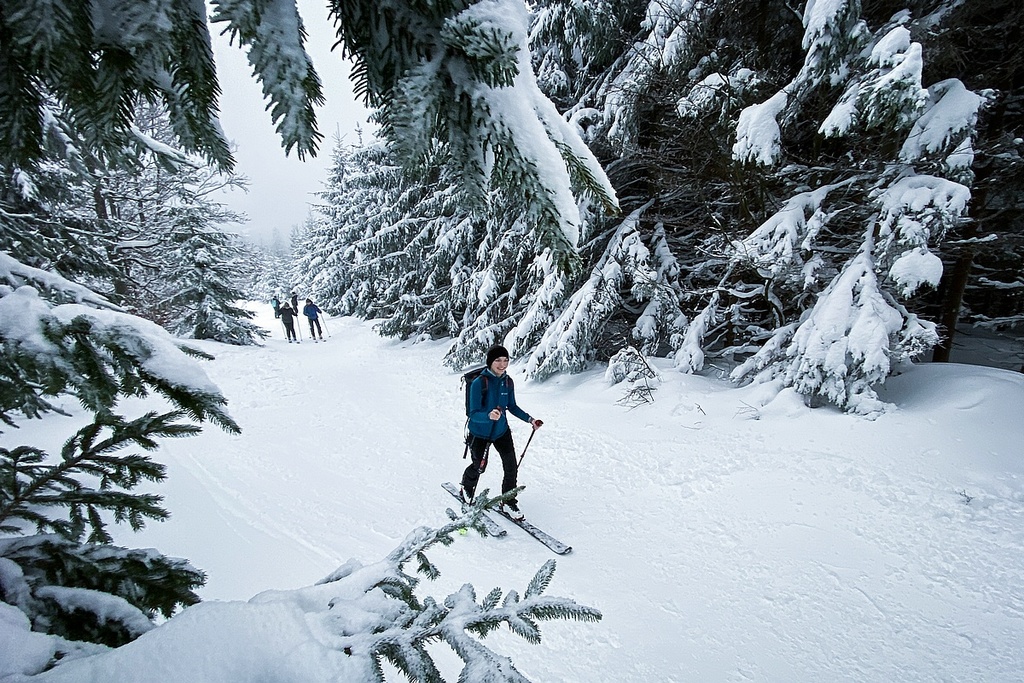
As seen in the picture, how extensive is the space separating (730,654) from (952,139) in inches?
250

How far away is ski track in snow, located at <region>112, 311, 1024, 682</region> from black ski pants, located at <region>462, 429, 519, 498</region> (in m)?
0.54

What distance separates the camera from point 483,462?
A: 5.29m

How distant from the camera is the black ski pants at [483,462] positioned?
5.27 metres

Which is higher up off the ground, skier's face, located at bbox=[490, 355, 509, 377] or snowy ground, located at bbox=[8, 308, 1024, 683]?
skier's face, located at bbox=[490, 355, 509, 377]

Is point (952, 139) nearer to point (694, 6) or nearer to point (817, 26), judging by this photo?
point (817, 26)

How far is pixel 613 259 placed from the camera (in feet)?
29.3

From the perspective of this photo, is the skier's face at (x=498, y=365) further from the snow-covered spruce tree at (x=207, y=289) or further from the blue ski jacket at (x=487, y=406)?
the snow-covered spruce tree at (x=207, y=289)

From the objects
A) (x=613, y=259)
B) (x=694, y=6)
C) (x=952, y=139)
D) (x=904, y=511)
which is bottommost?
(x=904, y=511)

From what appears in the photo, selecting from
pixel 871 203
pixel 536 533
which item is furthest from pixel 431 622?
pixel 871 203

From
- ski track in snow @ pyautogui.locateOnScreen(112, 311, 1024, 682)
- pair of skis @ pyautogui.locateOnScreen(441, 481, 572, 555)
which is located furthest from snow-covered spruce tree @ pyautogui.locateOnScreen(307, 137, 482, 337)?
pair of skis @ pyautogui.locateOnScreen(441, 481, 572, 555)

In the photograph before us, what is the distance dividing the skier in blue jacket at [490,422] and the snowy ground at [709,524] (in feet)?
1.88

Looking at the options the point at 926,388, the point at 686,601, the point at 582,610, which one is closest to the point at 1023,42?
the point at 926,388

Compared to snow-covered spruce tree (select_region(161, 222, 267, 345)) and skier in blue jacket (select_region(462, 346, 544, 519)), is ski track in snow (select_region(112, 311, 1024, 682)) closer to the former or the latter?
skier in blue jacket (select_region(462, 346, 544, 519))

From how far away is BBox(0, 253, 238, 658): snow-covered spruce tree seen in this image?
107 cm
